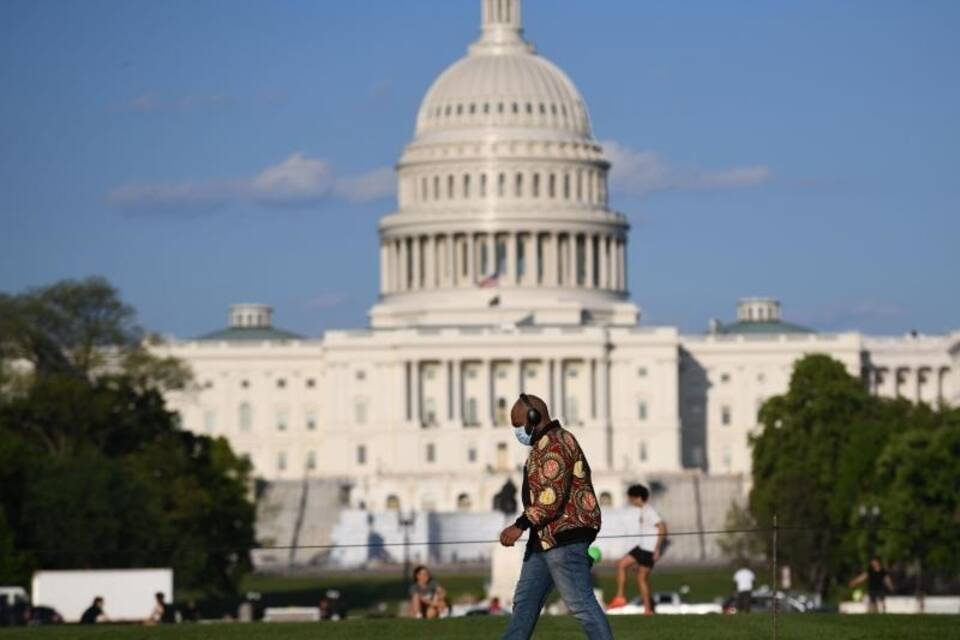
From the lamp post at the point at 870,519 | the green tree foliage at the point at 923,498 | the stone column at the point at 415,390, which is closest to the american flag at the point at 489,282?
the stone column at the point at 415,390

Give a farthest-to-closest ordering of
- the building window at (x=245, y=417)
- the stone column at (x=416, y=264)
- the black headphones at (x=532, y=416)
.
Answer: the stone column at (x=416, y=264)
the building window at (x=245, y=417)
the black headphones at (x=532, y=416)

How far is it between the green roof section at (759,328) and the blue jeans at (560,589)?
154m

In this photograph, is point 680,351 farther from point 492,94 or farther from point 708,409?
point 492,94

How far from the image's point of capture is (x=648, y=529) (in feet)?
142

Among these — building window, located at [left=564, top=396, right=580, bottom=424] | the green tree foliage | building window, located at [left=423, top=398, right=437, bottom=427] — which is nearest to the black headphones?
the green tree foliage

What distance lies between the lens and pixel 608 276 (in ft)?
588

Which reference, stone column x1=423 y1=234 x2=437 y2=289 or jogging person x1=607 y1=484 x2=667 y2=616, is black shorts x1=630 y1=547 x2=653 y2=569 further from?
stone column x1=423 y1=234 x2=437 y2=289

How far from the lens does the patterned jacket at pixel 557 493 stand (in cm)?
2911

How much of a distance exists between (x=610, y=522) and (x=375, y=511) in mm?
20536

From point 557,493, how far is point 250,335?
160 metres

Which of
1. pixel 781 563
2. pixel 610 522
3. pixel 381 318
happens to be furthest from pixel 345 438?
pixel 781 563

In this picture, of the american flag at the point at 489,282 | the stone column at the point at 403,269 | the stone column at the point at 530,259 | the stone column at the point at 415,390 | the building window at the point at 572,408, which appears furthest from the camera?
the stone column at the point at 403,269

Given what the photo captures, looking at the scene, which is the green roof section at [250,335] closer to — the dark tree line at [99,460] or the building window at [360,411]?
the building window at [360,411]

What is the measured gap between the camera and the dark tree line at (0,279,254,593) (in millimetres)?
78062
